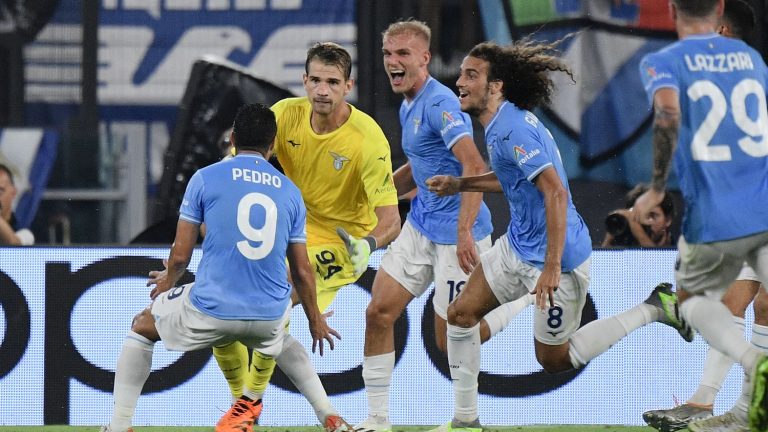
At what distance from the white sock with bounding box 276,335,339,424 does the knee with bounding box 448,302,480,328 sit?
2.60 feet

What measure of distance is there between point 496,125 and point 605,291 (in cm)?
231

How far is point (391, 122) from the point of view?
9.33 m

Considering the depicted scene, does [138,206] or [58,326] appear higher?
[138,206]

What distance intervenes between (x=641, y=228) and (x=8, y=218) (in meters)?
4.18

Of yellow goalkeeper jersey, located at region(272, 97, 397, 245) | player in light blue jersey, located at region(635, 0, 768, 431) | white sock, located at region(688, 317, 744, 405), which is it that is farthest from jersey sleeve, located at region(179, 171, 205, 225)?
white sock, located at region(688, 317, 744, 405)

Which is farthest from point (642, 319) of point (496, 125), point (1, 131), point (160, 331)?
point (1, 131)

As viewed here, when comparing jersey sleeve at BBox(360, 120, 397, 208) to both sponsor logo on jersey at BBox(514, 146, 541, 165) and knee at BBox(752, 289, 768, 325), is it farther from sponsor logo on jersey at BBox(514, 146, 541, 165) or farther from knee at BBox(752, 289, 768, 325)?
knee at BBox(752, 289, 768, 325)

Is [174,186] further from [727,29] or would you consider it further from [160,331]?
[727,29]

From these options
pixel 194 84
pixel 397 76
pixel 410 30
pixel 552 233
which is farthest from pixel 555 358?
pixel 194 84

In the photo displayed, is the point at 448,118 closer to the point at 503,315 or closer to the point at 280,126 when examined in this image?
the point at 280,126

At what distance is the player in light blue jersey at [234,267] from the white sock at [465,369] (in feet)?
2.90

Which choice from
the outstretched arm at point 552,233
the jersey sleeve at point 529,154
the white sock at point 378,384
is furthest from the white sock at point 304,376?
the jersey sleeve at point 529,154

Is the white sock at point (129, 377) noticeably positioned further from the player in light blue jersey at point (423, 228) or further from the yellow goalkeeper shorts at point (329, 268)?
the player in light blue jersey at point (423, 228)

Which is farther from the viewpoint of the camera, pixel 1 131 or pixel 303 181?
pixel 1 131
